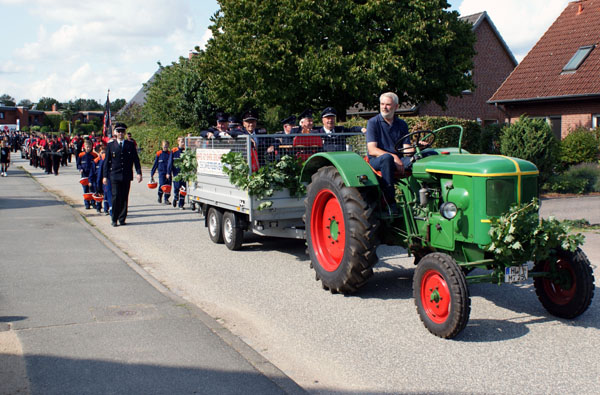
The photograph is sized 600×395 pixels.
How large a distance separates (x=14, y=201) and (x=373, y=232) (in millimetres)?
13762

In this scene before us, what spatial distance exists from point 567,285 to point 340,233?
2377 mm

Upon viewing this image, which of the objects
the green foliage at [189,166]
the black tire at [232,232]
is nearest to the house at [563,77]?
the green foliage at [189,166]

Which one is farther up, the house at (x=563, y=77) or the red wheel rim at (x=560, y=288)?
the house at (x=563, y=77)

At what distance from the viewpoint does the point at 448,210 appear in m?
5.59

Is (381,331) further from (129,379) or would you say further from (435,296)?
(129,379)

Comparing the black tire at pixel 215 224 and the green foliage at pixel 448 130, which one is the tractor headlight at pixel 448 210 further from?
the green foliage at pixel 448 130

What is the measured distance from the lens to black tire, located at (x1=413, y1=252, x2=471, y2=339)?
5066 millimetres

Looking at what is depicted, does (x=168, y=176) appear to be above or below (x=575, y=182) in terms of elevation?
above

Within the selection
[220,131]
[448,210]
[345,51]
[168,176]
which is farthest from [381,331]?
[345,51]

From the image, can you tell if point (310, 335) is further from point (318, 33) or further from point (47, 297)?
point (318, 33)

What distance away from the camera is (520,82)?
88.9 feet

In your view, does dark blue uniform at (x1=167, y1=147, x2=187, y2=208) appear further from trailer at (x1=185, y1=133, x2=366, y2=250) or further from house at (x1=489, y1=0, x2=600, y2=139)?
house at (x1=489, y1=0, x2=600, y2=139)

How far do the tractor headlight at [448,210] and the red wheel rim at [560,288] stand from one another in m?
1.07

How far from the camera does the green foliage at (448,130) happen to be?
56.6ft
